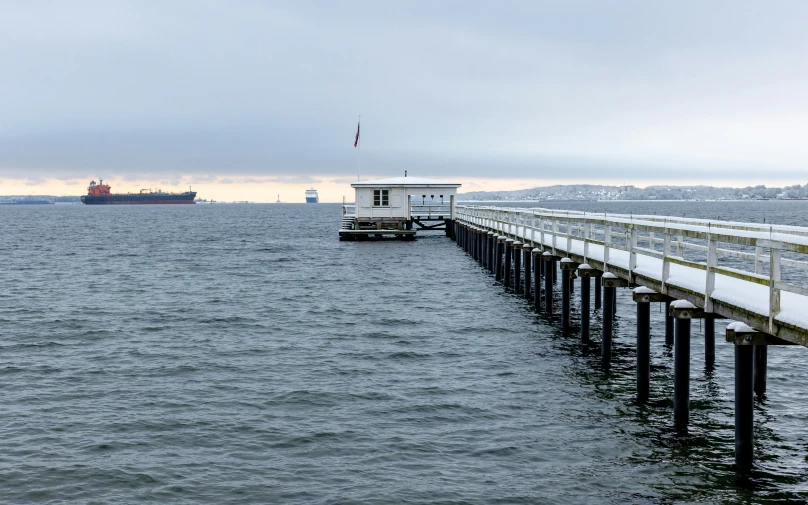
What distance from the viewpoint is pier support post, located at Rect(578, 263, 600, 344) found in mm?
19031

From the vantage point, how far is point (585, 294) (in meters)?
19.7

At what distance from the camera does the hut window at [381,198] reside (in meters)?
59.2

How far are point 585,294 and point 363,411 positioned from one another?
7.00m

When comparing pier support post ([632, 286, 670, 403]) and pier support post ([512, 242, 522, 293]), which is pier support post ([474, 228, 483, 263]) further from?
pier support post ([632, 286, 670, 403])

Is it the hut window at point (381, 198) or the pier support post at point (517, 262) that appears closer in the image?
the pier support post at point (517, 262)

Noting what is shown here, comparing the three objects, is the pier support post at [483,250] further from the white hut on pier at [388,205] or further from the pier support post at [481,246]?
the white hut on pier at [388,205]

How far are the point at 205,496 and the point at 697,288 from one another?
8.06 meters

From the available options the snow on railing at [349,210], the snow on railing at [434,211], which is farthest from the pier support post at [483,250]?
the snow on railing at [349,210]

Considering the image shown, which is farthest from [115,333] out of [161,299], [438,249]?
[438,249]

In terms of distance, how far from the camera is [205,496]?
11336 mm

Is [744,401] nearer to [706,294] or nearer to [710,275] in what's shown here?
[706,294]

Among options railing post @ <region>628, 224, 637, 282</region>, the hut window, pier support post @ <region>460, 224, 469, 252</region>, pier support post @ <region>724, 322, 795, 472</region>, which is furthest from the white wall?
pier support post @ <region>724, 322, 795, 472</region>

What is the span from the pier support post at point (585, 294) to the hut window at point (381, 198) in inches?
1574

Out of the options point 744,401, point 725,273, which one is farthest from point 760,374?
point 744,401
